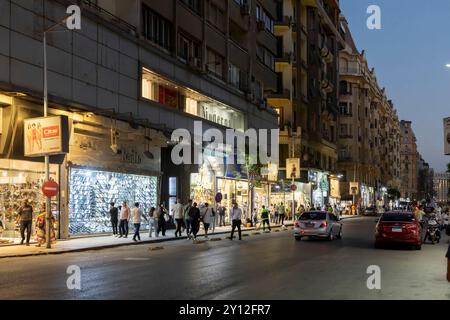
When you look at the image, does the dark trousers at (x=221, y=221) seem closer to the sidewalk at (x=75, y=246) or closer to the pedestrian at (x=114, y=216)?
the sidewalk at (x=75, y=246)

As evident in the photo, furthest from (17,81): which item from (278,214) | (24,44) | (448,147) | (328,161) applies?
(328,161)

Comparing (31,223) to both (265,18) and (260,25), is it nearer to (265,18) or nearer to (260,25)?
(260,25)

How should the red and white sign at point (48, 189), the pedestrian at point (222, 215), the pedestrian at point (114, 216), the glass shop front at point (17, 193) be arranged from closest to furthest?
the red and white sign at point (48, 189) → the glass shop front at point (17, 193) → the pedestrian at point (114, 216) → the pedestrian at point (222, 215)

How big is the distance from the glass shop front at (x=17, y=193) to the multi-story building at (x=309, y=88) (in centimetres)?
4079

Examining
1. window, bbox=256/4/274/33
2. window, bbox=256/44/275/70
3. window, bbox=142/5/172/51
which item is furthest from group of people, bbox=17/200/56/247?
window, bbox=256/4/274/33

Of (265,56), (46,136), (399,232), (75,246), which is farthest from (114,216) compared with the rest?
(265,56)

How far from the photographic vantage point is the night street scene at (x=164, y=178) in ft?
44.8

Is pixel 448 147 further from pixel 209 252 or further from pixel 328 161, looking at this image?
pixel 328 161

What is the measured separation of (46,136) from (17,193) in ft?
14.7

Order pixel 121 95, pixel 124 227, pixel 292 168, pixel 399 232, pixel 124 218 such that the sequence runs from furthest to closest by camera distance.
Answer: pixel 292 168, pixel 121 95, pixel 124 227, pixel 124 218, pixel 399 232

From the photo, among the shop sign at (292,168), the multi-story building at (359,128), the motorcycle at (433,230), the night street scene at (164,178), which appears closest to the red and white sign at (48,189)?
the night street scene at (164,178)

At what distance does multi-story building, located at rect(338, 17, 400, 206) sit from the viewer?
105 m

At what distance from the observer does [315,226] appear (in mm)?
29984

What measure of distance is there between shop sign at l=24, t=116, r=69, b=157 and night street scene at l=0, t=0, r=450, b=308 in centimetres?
6
